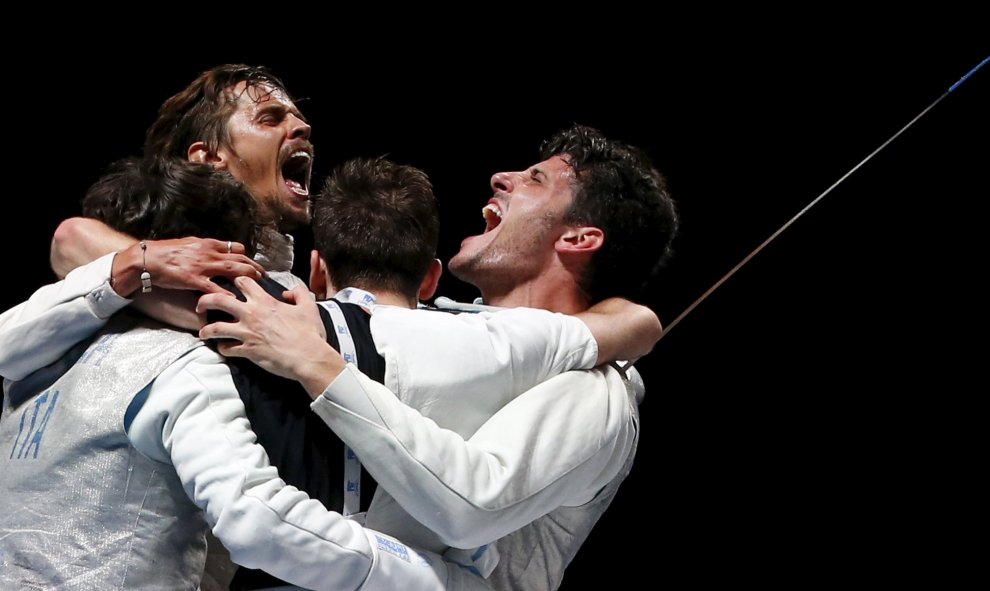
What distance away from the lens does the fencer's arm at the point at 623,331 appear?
1.72m

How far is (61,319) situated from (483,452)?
0.59 meters

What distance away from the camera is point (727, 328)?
10.4ft

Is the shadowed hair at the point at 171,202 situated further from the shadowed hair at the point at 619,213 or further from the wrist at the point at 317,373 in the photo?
the shadowed hair at the point at 619,213

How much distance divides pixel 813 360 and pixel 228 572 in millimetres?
1942

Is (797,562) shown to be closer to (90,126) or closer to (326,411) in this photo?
(326,411)

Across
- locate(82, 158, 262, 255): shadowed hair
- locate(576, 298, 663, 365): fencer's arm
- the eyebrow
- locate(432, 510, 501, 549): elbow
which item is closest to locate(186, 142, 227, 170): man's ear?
the eyebrow

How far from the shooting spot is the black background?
2.95m

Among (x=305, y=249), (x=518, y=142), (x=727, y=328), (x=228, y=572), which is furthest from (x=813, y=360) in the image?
(x=228, y=572)

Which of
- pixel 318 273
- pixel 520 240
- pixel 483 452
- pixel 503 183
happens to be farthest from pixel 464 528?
pixel 503 183

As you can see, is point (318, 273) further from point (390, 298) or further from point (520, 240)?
point (520, 240)

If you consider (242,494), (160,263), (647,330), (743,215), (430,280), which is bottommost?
(743,215)

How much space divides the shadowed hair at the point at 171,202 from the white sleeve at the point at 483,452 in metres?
0.34

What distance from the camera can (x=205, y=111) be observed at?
2.37m

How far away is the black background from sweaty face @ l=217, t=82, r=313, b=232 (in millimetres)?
733
